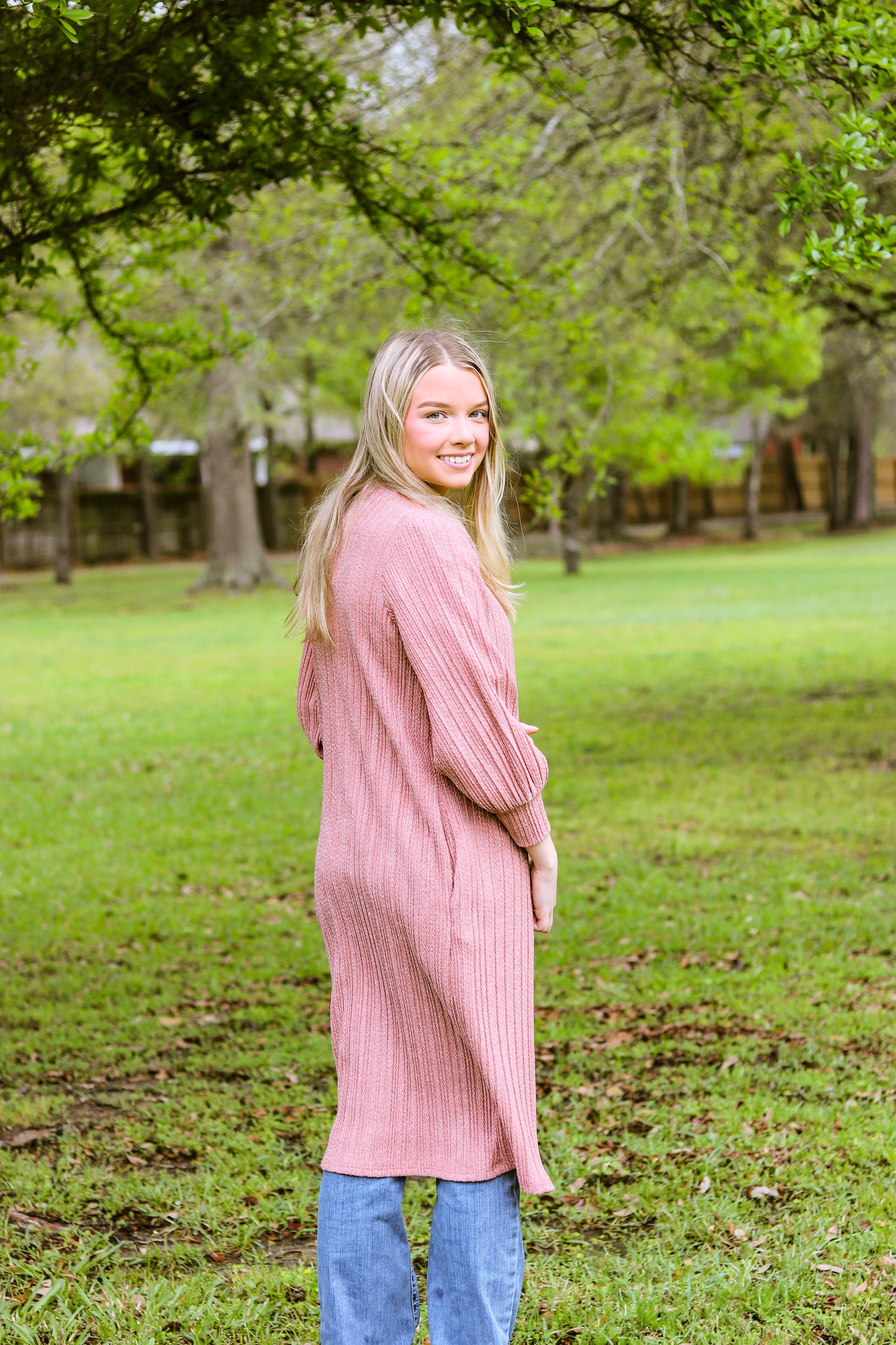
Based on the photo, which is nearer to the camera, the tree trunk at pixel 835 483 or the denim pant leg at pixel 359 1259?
the denim pant leg at pixel 359 1259

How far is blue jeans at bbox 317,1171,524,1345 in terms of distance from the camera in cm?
229

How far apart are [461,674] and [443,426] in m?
0.50

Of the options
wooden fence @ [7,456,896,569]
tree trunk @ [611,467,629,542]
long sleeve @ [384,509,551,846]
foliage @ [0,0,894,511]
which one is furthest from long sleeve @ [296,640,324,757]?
tree trunk @ [611,467,629,542]

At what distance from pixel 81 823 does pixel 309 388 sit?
21658mm

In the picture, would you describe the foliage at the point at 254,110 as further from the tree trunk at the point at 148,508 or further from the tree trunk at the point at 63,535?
the tree trunk at the point at 148,508

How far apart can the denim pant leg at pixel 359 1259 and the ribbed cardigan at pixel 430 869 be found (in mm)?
46

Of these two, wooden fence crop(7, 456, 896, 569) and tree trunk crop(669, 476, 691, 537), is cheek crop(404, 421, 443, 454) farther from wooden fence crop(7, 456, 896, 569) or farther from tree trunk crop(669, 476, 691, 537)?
tree trunk crop(669, 476, 691, 537)

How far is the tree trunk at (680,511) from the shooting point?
42969mm

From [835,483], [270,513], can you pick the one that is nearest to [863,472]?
[835,483]

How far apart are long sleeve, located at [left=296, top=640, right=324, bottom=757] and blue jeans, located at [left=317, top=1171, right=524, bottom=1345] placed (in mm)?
830

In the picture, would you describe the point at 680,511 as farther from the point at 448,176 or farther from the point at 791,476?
the point at 448,176

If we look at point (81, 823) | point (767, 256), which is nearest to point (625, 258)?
point (767, 256)

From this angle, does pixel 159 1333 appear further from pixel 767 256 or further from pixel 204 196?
pixel 767 256

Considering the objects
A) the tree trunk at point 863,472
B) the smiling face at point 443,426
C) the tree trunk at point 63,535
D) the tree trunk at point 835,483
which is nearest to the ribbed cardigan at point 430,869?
the smiling face at point 443,426
